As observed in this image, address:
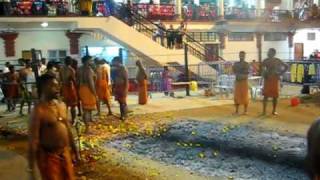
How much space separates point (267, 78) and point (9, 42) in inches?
552

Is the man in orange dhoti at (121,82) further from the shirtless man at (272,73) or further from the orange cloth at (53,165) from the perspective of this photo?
the orange cloth at (53,165)

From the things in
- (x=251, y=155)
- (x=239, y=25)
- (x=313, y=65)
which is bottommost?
(x=251, y=155)

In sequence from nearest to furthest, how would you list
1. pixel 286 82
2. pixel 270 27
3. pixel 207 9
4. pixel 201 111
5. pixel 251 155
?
pixel 251 155
pixel 201 111
pixel 286 82
pixel 207 9
pixel 270 27

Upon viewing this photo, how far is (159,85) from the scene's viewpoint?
64.2 feet

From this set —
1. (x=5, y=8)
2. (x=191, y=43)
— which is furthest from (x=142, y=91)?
(x=191, y=43)

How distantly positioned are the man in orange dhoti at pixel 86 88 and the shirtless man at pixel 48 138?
5.94 meters

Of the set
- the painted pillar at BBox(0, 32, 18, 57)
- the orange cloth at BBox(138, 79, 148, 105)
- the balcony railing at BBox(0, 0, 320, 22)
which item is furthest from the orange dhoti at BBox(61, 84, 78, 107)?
the painted pillar at BBox(0, 32, 18, 57)

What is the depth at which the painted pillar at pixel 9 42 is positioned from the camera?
22.9 metres

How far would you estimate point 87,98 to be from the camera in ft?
37.1

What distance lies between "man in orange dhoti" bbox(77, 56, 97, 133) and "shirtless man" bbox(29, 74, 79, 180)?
594 centimetres

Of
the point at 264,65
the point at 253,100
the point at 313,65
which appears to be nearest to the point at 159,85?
the point at 253,100

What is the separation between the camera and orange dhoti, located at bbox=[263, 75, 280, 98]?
12949 millimetres

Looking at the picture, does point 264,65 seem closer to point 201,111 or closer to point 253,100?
point 201,111

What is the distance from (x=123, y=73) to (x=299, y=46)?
2477 centimetres
